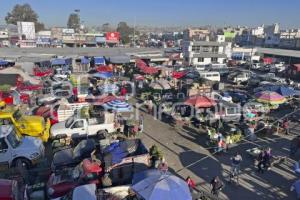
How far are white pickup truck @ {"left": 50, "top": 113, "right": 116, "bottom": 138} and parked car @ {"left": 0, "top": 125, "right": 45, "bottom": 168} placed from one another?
2.98m

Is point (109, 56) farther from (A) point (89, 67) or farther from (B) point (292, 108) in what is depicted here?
(B) point (292, 108)

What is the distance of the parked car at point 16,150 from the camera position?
47.8ft

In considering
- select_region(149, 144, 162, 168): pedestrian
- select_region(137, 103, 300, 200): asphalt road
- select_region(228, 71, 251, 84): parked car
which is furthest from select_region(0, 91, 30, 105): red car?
select_region(228, 71, 251, 84): parked car

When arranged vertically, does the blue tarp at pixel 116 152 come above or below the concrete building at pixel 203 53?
below

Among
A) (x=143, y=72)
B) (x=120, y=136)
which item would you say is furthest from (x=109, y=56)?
(x=120, y=136)

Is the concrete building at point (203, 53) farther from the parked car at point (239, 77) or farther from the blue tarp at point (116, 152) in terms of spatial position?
the blue tarp at point (116, 152)

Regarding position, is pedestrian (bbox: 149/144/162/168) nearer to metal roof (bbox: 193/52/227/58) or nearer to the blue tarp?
the blue tarp

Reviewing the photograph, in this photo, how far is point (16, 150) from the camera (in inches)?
582

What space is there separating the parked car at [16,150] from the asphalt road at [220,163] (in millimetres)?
6810

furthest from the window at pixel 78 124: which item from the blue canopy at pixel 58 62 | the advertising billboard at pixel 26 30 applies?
the advertising billboard at pixel 26 30

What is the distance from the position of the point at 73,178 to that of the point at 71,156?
2.47 m

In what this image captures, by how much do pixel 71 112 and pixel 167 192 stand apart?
13.5 metres

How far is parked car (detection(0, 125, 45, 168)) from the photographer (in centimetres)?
1456

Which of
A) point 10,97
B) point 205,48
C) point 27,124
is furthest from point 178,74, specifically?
point 27,124
